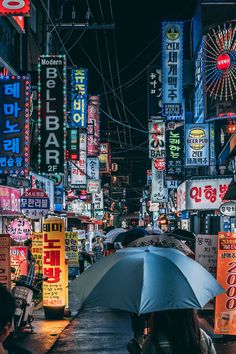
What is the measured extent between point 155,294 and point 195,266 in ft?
2.10

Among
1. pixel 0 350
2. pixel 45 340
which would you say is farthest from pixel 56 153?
Result: pixel 0 350

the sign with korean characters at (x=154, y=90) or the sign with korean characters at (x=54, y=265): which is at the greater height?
the sign with korean characters at (x=154, y=90)

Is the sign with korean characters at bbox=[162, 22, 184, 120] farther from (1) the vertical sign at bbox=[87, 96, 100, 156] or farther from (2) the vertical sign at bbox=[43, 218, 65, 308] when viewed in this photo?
(2) the vertical sign at bbox=[43, 218, 65, 308]

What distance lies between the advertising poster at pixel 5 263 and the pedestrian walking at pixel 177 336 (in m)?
7.45

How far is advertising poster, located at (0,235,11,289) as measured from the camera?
12.1 m

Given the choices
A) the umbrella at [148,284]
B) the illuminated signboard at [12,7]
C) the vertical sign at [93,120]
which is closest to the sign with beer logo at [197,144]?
the vertical sign at [93,120]

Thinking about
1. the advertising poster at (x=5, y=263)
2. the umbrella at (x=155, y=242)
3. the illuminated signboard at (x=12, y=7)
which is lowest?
the advertising poster at (x=5, y=263)

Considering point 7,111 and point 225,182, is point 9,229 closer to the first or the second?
point 7,111

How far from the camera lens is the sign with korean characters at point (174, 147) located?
120ft

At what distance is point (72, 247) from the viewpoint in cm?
2781

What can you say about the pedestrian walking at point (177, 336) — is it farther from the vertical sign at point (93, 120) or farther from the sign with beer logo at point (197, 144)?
the vertical sign at point (93, 120)

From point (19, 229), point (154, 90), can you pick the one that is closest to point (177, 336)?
point (19, 229)

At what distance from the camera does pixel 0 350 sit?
359 centimetres

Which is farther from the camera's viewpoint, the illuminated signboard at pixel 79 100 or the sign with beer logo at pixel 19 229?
the illuminated signboard at pixel 79 100
